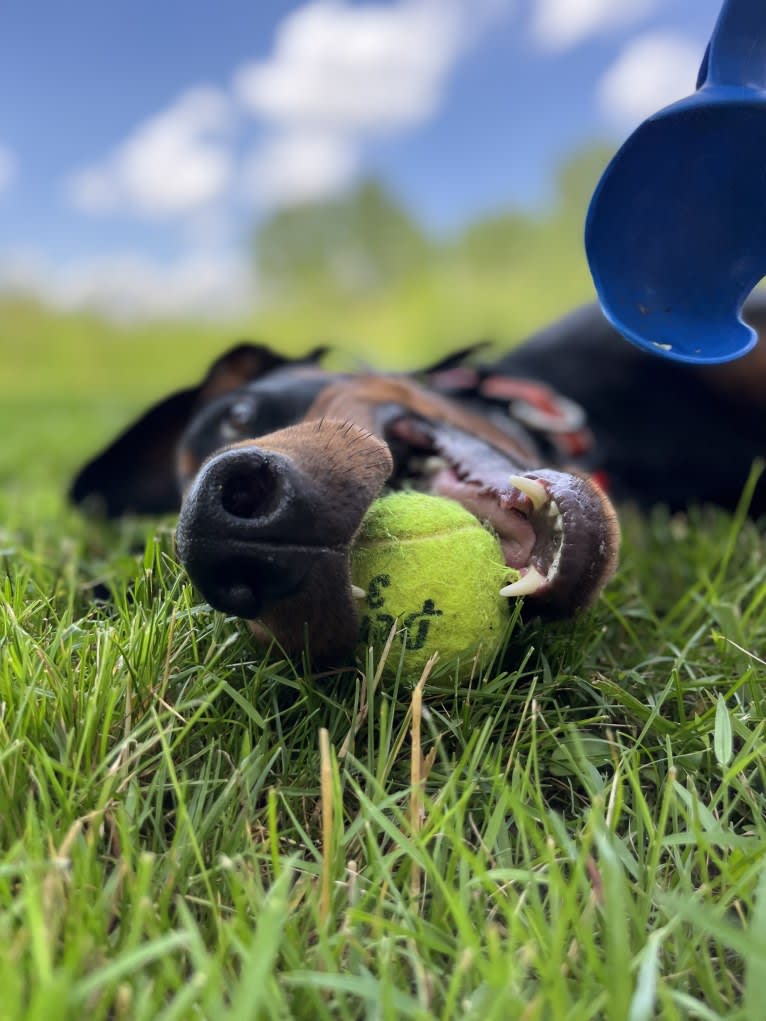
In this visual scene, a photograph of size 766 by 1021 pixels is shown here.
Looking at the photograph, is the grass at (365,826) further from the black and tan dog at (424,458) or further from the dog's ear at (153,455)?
the dog's ear at (153,455)

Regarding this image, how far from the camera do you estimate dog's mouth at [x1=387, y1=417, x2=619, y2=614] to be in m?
1.28

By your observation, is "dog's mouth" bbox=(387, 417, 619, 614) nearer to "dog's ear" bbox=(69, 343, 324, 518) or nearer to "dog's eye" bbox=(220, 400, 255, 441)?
"dog's eye" bbox=(220, 400, 255, 441)

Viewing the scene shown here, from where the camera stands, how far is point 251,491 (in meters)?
1.16

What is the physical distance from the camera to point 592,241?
4.53ft

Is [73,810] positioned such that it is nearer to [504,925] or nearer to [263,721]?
[263,721]

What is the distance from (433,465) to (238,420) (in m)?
0.53

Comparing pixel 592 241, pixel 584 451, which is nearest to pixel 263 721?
pixel 592 241

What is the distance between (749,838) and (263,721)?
594mm

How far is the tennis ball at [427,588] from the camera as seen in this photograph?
1238 millimetres

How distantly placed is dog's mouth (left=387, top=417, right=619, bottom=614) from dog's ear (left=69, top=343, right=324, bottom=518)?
3.42 ft

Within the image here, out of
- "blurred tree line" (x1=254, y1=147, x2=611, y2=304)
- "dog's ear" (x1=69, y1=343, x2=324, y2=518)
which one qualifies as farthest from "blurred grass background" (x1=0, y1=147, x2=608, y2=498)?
"dog's ear" (x1=69, y1=343, x2=324, y2=518)

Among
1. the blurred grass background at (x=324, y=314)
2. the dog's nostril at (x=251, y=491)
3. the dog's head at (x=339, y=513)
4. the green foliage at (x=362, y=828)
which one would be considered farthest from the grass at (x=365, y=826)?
the blurred grass background at (x=324, y=314)

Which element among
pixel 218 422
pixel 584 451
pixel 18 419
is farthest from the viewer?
pixel 18 419

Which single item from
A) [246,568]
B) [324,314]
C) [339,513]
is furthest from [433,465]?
[324,314]
